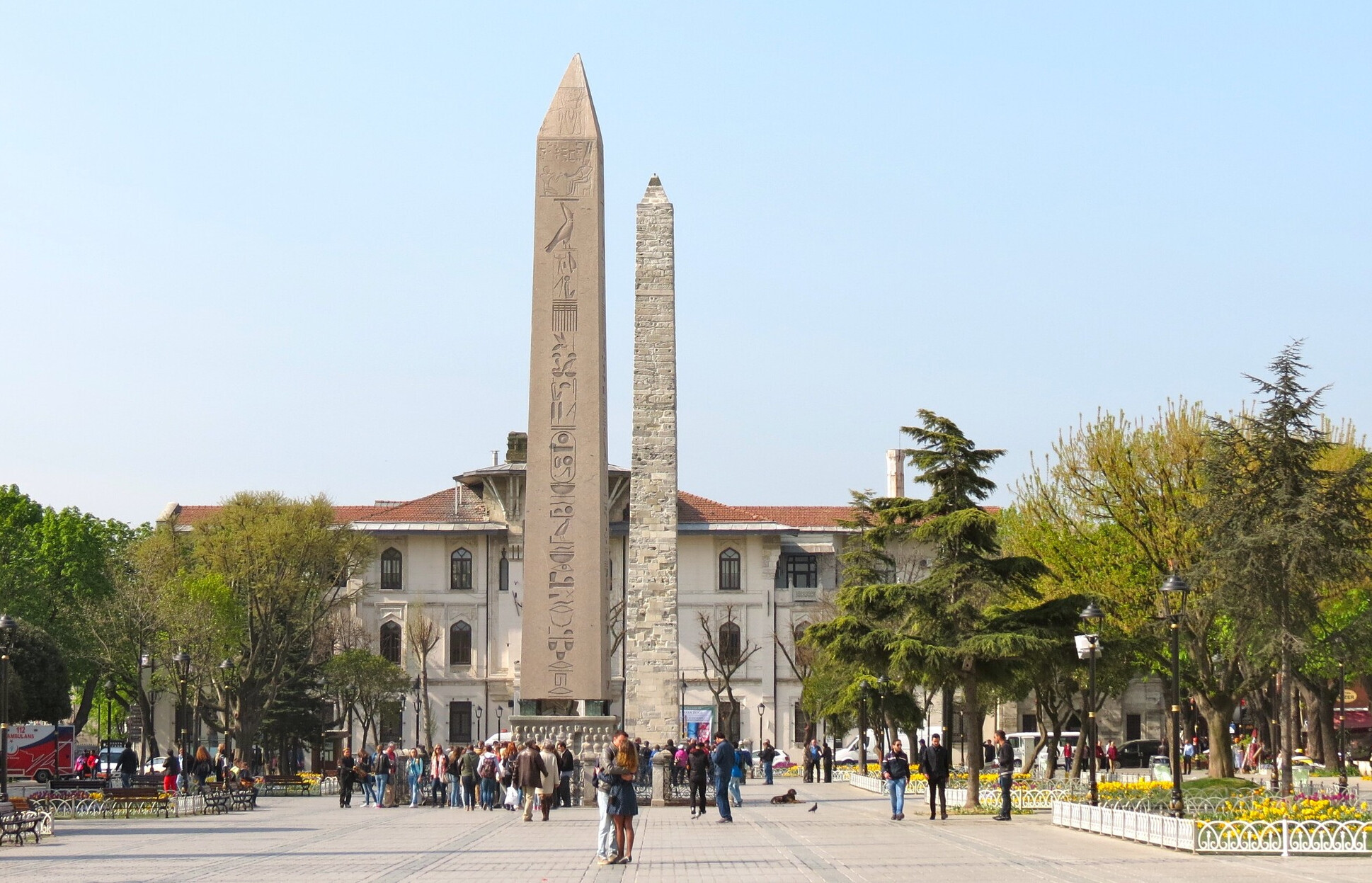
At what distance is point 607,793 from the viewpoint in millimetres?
16891

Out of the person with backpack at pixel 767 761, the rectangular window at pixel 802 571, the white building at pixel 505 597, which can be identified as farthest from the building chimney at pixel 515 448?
the person with backpack at pixel 767 761

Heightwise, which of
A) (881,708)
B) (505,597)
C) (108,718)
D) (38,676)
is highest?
(505,597)

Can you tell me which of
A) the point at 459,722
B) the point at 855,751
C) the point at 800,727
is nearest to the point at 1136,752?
the point at 855,751

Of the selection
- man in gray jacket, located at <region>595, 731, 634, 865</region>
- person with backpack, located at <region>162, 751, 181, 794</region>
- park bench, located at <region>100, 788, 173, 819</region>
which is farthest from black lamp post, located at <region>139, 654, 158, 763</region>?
man in gray jacket, located at <region>595, 731, 634, 865</region>

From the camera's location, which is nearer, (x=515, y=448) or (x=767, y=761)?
(x=767, y=761)

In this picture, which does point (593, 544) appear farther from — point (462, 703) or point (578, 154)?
point (462, 703)

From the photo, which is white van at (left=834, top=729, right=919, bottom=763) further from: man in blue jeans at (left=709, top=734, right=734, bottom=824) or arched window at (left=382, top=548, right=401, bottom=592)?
man in blue jeans at (left=709, top=734, right=734, bottom=824)

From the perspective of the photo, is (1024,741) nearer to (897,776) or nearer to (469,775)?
(469,775)

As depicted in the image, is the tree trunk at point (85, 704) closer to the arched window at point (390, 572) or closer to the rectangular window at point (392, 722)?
the rectangular window at point (392, 722)

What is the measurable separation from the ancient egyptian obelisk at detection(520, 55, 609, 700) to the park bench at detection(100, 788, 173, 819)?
7.65m

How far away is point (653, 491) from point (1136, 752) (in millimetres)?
31079

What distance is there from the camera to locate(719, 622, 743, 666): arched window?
221 feet

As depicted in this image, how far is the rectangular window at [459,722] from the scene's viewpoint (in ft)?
217

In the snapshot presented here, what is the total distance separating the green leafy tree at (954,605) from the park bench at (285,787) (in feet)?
69.4
